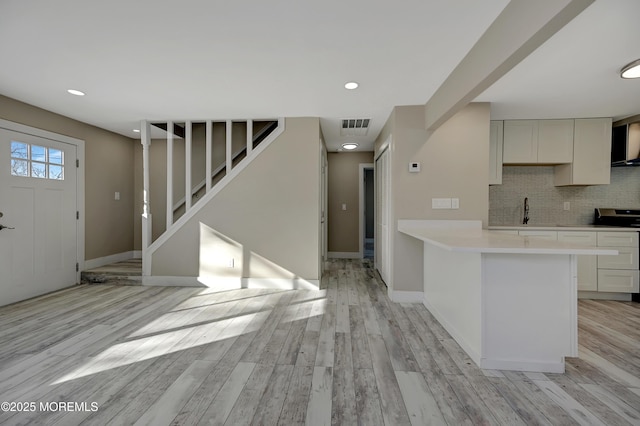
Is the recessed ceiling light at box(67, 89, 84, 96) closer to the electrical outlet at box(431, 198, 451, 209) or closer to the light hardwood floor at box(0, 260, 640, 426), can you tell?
the light hardwood floor at box(0, 260, 640, 426)

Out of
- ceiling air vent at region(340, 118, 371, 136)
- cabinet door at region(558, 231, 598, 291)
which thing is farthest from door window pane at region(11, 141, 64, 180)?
cabinet door at region(558, 231, 598, 291)

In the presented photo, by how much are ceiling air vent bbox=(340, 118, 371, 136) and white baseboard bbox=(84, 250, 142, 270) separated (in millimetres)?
4462

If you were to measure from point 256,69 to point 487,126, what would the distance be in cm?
265

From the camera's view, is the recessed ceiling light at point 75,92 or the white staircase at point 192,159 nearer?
the recessed ceiling light at point 75,92

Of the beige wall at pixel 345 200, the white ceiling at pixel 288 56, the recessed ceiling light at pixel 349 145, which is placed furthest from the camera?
the beige wall at pixel 345 200

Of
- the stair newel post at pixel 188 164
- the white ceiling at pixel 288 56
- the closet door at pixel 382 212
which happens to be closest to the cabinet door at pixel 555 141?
the white ceiling at pixel 288 56

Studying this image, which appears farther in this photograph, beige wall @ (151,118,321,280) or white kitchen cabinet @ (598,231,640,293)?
beige wall @ (151,118,321,280)

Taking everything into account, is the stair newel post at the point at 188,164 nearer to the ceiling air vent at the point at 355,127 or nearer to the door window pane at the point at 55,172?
the door window pane at the point at 55,172

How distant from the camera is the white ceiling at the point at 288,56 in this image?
1.78 m

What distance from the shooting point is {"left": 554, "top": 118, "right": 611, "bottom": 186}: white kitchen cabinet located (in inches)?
142

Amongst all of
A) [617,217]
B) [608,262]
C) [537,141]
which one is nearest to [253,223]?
[537,141]

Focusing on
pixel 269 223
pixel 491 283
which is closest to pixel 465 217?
pixel 491 283

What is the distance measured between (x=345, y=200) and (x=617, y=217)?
168 inches

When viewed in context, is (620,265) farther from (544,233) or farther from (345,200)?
(345,200)
